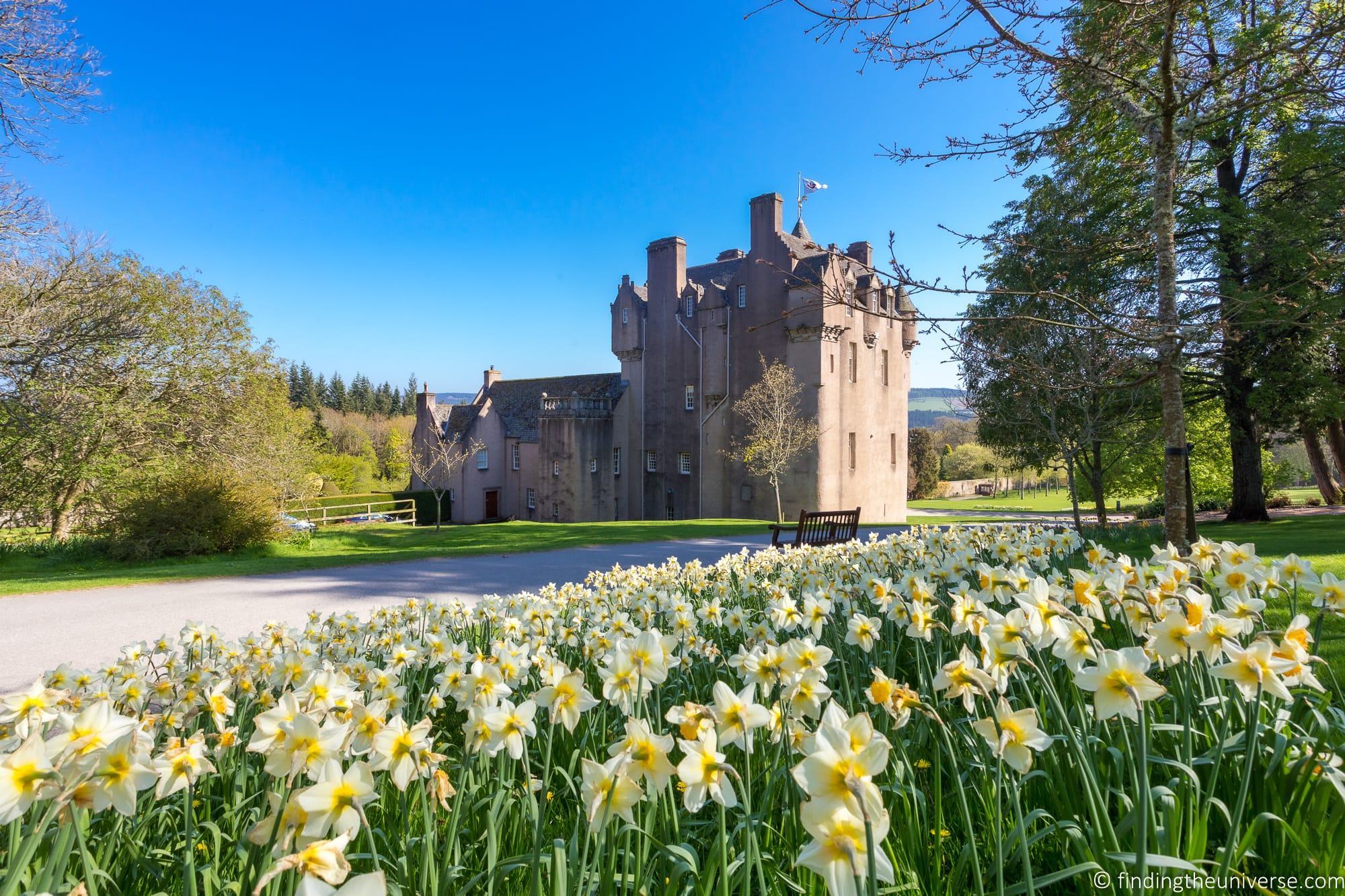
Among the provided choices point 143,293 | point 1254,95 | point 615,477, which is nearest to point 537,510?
point 615,477

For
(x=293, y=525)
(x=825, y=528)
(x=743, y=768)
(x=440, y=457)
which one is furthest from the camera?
(x=440, y=457)

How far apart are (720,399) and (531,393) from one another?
18.0 m

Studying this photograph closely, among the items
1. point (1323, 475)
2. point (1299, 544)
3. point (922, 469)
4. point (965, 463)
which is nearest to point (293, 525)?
point (1299, 544)

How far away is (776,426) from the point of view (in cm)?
3139

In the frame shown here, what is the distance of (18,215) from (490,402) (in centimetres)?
3579

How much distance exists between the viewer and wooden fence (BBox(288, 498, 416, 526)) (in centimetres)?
4259

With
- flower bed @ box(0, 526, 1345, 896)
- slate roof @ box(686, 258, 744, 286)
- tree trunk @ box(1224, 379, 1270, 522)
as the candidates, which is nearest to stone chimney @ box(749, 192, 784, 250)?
slate roof @ box(686, 258, 744, 286)

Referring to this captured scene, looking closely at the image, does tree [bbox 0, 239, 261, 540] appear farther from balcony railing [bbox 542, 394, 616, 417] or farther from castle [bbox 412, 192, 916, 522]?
castle [bbox 412, 192, 916, 522]

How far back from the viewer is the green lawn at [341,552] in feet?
44.3

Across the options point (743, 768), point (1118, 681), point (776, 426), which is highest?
point (776, 426)

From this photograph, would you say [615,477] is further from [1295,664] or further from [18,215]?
[1295,664]

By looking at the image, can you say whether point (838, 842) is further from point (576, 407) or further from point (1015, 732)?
point (576, 407)

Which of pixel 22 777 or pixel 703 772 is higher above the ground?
pixel 22 777

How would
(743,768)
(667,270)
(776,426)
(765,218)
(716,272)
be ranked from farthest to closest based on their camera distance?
(716,272) < (667,270) < (765,218) < (776,426) < (743,768)
